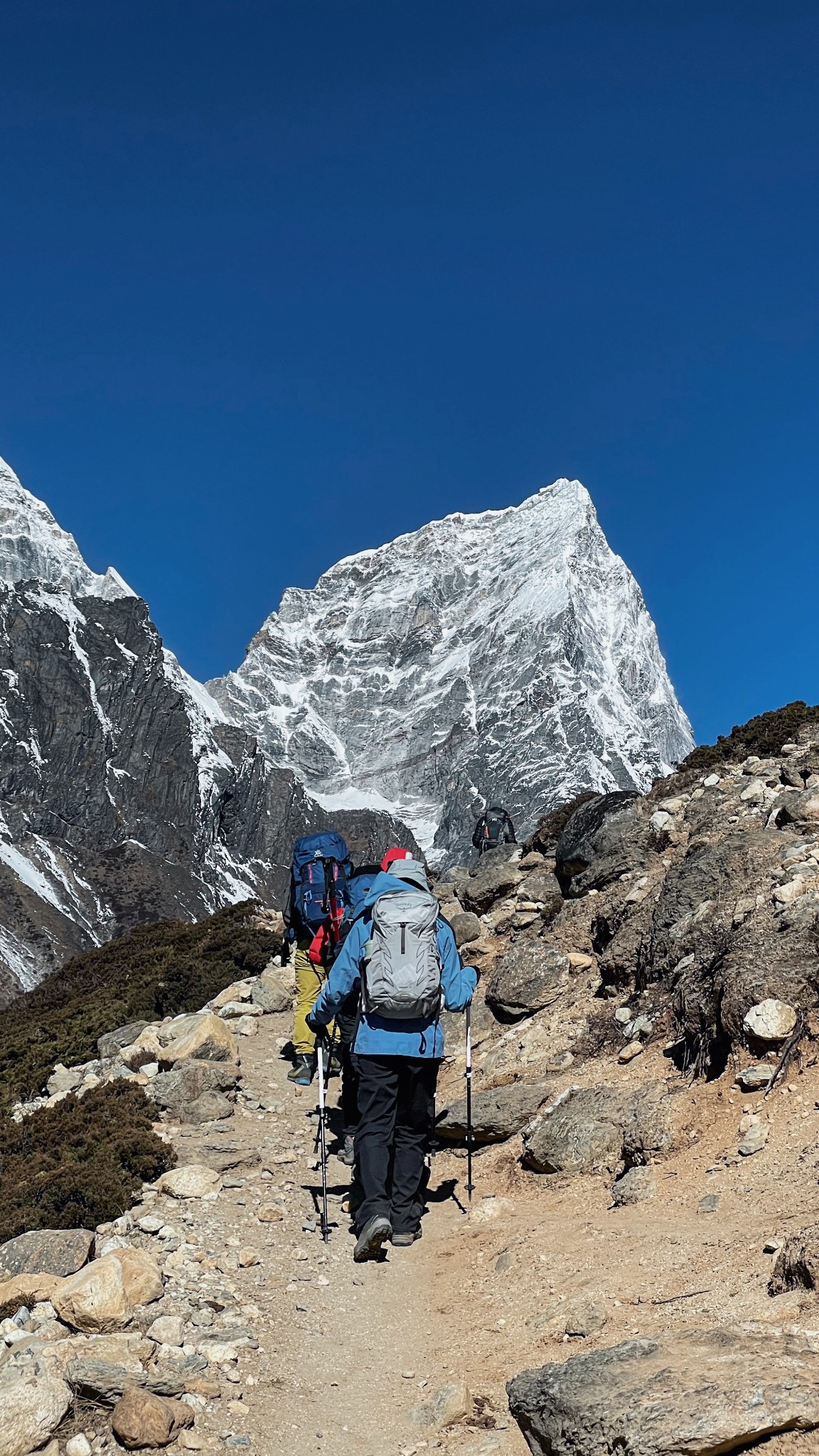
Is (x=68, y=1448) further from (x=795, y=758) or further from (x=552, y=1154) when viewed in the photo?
(x=795, y=758)

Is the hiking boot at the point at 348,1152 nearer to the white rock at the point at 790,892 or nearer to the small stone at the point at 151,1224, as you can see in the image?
the small stone at the point at 151,1224

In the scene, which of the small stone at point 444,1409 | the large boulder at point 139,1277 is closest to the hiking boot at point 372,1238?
the large boulder at point 139,1277

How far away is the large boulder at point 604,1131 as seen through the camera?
7.25 metres

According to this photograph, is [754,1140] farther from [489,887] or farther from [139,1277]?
→ [489,887]

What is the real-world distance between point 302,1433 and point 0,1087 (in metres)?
9.65

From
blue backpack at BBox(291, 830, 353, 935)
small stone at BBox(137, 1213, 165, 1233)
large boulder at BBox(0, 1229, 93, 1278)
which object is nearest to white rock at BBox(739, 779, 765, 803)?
blue backpack at BBox(291, 830, 353, 935)

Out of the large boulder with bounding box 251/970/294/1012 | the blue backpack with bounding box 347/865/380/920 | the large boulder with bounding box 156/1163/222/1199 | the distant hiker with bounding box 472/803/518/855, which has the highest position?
the distant hiker with bounding box 472/803/518/855

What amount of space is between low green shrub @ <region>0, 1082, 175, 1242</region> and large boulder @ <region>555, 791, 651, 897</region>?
21.5 feet

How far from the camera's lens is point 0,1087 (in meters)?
12.9

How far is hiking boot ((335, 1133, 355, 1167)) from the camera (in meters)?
9.08

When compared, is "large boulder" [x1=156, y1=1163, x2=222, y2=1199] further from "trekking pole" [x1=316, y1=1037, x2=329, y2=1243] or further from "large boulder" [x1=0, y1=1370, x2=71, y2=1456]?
"large boulder" [x1=0, y1=1370, x2=71, y2=1456]

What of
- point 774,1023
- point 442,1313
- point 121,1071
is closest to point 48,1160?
point 121,1071

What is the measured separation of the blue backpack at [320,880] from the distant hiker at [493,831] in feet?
38.7

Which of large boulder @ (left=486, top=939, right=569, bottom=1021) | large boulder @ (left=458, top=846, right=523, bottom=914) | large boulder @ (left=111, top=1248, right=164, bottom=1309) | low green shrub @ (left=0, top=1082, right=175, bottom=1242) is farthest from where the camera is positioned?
large boulder @ (left=458, top=846, right=523, bottom=914)
